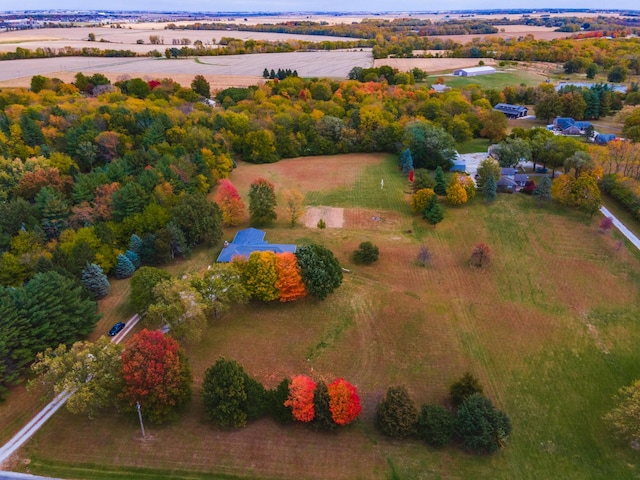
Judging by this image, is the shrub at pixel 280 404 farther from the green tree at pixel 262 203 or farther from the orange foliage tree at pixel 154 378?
the green tree at pixel 262 203

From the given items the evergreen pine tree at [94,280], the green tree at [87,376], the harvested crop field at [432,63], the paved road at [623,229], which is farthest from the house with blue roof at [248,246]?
the harvested crop field at [432,63]

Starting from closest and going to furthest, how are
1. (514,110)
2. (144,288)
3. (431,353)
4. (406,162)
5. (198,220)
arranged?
(431,353) → (144,288) → (198,220) → (406,162) → (514,110)

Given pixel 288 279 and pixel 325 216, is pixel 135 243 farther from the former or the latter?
pixel 325 216

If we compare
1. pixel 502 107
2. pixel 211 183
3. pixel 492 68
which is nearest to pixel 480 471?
pixel 211 183

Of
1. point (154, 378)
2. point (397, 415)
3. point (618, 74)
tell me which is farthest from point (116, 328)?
point (618, 74)

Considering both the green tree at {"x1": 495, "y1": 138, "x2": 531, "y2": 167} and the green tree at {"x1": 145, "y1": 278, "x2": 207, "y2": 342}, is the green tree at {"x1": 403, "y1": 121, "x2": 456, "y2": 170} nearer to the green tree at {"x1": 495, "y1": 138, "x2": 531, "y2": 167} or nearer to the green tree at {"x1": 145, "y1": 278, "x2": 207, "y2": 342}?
the green tree at {"x1": 495, "y1": 138, "x2": 531, "y2": 167}

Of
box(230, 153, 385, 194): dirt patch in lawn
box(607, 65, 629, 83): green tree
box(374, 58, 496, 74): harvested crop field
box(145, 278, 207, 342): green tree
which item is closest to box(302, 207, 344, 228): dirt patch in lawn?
box(230, 153, 385, 194): dirt patch in lawn

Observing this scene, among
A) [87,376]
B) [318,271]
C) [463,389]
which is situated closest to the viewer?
[87,376]
